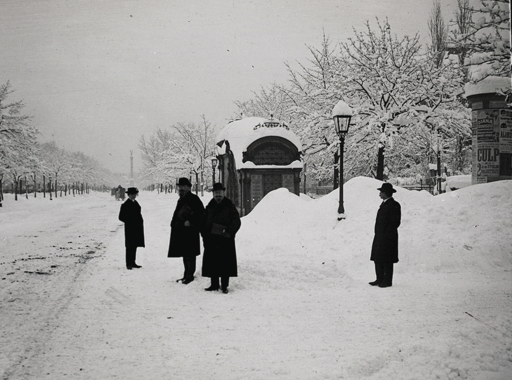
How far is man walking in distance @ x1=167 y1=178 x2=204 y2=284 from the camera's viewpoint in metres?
7.64

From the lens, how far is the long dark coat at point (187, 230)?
25.2ft

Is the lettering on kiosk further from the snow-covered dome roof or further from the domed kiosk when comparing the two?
the snow-covered dome roof

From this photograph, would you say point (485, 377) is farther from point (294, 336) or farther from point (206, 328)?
point (206, 328)

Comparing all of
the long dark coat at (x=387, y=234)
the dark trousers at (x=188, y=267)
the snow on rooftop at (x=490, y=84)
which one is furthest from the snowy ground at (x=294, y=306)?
the snow on rooftop at (x=490, y=84)

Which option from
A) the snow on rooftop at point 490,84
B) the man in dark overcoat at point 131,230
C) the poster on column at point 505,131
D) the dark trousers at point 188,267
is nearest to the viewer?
the dark trousers at point 188,267

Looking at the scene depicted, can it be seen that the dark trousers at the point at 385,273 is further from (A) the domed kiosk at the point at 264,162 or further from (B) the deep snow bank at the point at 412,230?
(A) the domed kiosk at the point at 264,162

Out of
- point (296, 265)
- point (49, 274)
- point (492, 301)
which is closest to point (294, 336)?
point (492, 301)

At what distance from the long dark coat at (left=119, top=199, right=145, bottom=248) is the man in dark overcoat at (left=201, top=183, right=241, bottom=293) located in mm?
2397

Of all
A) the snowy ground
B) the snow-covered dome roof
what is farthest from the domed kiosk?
the snowy ground

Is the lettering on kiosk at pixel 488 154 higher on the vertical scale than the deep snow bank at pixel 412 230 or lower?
higher

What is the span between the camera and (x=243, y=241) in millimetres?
11695

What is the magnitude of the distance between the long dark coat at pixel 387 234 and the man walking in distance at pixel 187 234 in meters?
3.10

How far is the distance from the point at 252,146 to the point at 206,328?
14.2m

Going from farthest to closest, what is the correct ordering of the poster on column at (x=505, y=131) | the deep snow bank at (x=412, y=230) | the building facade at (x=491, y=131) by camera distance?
the poster on column at (x=505, y=131), the building facade at (x=491, y=131), the deep snow bank at (x=412, y=230)
